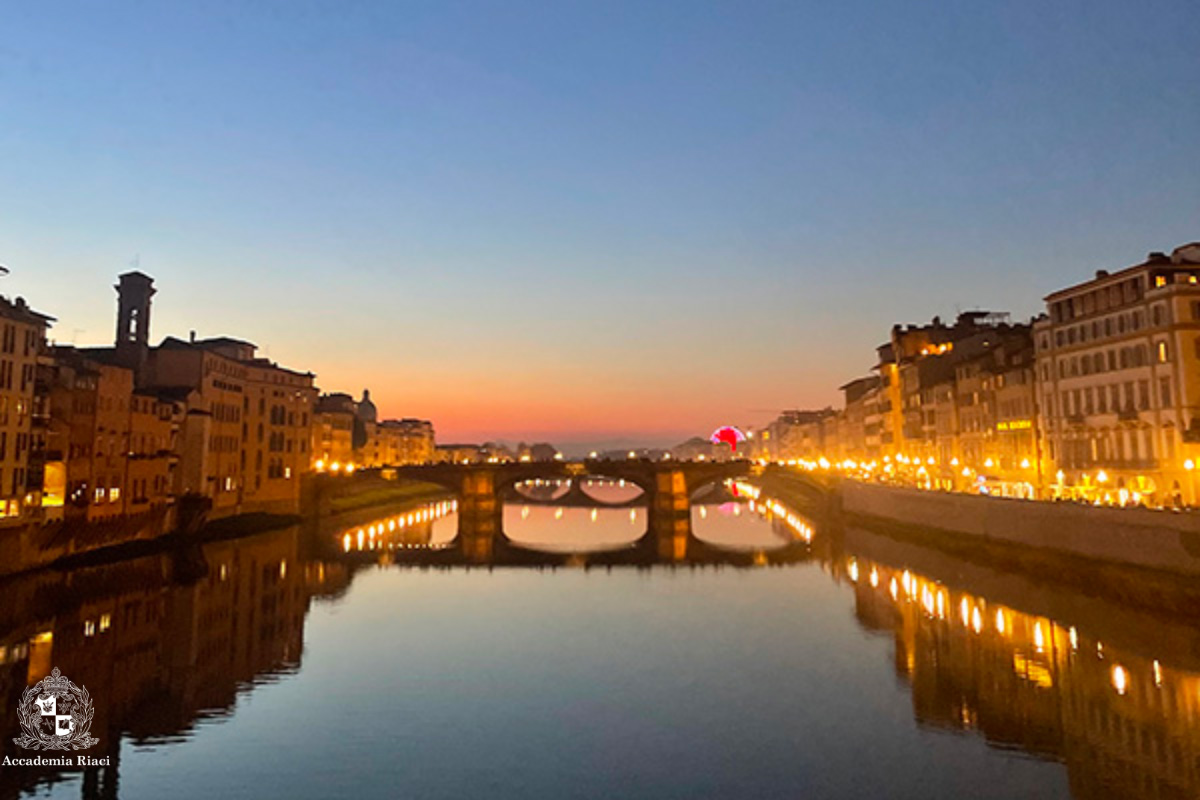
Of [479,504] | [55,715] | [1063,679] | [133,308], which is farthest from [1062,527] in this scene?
[133,308]

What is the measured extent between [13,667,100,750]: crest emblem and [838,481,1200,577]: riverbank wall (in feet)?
120

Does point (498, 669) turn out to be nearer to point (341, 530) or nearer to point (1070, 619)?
point (1070, 619)

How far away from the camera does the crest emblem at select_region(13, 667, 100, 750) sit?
69.7ft

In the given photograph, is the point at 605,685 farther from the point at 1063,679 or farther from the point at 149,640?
the point at 149,640

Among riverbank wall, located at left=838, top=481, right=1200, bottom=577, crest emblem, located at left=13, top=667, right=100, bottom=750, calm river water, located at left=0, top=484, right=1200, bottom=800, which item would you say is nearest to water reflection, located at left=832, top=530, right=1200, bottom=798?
calm river water, located at left=0, top=484, right=1200, bottom=800

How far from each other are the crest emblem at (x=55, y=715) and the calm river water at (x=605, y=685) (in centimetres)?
47

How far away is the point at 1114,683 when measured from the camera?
25.4m

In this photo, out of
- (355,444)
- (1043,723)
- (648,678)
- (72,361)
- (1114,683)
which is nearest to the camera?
(1043,723)

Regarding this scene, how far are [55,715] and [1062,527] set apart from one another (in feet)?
135

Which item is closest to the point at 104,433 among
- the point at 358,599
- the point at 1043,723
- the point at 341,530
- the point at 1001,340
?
the point at 358,599

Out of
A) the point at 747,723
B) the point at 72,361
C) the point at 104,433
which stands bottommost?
the point at 747,723

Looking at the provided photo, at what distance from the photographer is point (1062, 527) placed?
40.7 metres

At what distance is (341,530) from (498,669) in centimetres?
5548

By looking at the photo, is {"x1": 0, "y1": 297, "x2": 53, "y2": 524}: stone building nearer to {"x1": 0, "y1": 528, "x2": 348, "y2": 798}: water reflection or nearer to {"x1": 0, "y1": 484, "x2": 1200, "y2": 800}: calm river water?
{"x1": 0, "y1": 528, "x2": 348, "y2": 798}: water reflection
